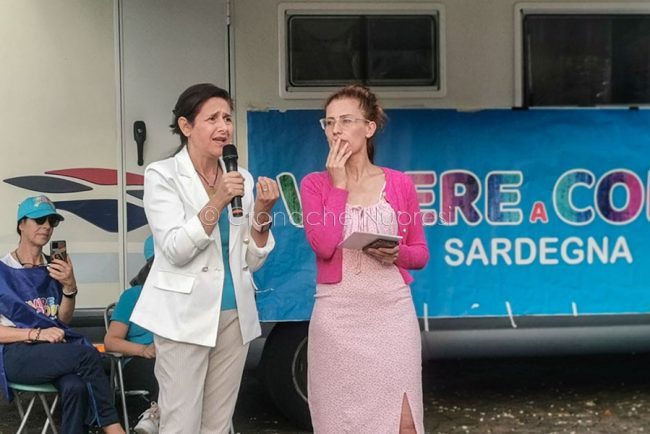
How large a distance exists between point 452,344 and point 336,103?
2269 mm

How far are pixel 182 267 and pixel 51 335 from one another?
1.26m

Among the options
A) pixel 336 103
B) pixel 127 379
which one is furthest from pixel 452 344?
pixel 336 103

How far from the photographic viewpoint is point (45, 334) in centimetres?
400

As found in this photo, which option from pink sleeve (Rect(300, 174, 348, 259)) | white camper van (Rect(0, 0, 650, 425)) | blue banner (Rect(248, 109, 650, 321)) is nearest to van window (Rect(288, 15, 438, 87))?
white camper van (Rect(0, 0, 650, 425))

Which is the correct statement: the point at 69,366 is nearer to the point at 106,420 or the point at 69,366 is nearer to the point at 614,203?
the point at 106,420

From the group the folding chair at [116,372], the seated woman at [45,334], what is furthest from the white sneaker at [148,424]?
the folding chair at [116,372]

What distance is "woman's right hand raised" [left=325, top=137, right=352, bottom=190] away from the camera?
3.04 meters

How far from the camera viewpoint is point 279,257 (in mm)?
4816

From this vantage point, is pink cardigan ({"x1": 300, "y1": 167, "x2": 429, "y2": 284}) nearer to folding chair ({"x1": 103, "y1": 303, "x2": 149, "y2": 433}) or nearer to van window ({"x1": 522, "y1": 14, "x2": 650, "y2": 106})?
folding chair ({"x1": 103, "y1": 303, "x2": 149, "y2": 433})

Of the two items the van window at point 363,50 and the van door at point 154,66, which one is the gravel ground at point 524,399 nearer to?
the van door at point 154,66

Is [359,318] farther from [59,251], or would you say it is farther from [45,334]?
[59,251]

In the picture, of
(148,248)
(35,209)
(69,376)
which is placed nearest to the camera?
(69,376)

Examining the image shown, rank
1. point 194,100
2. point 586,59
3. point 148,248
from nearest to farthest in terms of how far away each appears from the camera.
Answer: point 194,100 → point 148,248 → point 586,59

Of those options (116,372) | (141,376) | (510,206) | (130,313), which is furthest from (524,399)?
(130,313)
